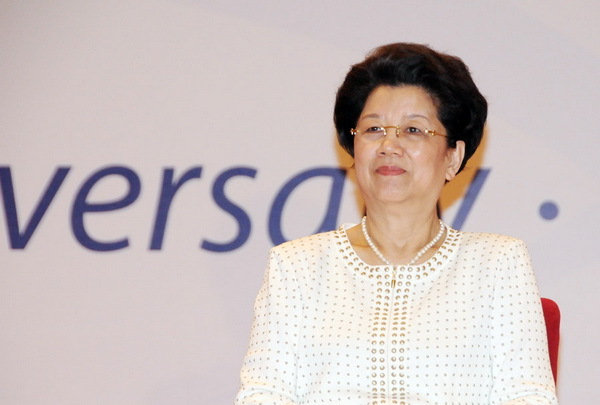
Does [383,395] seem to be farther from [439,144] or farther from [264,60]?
[264,60]

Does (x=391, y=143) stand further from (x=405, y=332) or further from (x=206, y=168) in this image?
(x=206, y=168)

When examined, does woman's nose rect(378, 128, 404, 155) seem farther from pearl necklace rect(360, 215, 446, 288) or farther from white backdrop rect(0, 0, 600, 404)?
white backdrop rect(0, 0, 600, 404)

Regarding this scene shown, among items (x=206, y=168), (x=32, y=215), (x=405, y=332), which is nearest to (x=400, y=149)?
(x=405, y=332)

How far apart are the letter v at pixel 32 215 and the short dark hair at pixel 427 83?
1.71 metres

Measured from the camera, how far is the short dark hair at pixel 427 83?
2.83m

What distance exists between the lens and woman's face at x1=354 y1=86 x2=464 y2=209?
9.12 ft

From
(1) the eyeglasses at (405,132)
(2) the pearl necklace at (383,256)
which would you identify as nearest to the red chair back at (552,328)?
(2) the pearl necklace at (383,256)

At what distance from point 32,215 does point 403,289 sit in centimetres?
204

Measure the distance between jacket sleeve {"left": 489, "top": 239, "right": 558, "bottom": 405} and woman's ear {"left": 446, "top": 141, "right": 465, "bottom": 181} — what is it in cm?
39

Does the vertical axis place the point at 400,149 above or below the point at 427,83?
below

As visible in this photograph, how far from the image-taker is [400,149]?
278 cm

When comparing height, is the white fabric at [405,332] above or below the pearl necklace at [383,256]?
below

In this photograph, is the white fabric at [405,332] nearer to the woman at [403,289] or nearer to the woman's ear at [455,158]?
the woman at [403,289]

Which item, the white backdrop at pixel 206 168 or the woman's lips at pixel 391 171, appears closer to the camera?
the woman's lips at pixel 391 171
